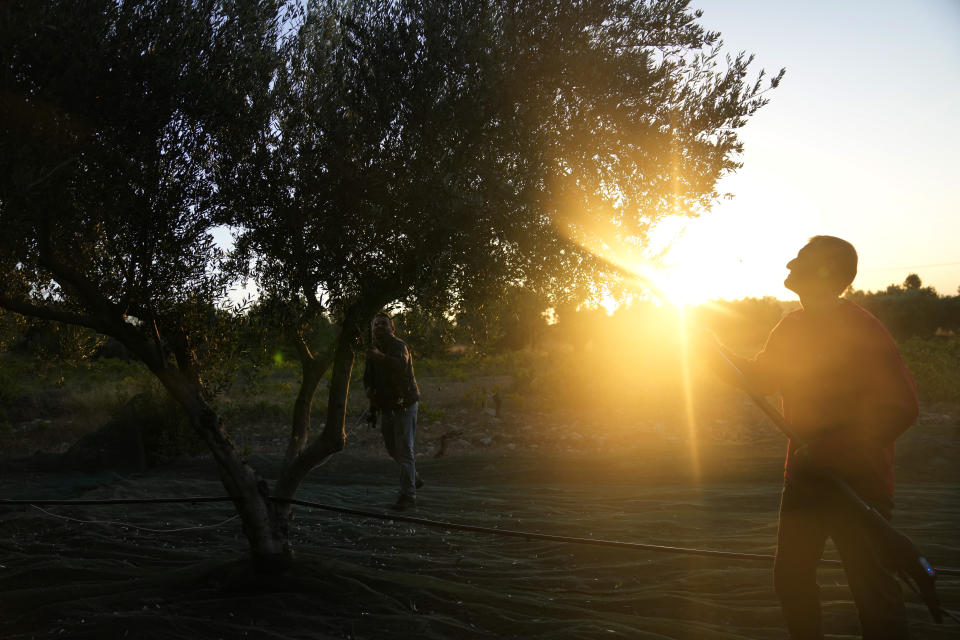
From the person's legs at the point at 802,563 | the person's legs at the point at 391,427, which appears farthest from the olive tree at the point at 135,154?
the person's legs at the point at 802,563

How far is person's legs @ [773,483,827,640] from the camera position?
3.64 meters

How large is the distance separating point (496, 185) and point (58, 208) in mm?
3274

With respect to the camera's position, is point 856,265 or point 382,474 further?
point 382,474

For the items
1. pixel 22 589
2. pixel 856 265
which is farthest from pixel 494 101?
pixel 22 589

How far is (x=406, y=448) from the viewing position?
10.1 metres

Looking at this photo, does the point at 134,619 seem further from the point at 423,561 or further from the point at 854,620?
the point at 854,620

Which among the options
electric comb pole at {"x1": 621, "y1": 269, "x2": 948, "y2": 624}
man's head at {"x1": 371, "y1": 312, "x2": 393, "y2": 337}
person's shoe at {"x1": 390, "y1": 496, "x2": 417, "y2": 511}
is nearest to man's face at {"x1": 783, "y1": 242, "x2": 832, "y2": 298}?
electric comb pole at {"x1": 621, "y1": 269, "x2": 948, "y2": 624}

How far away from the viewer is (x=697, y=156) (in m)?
6.60

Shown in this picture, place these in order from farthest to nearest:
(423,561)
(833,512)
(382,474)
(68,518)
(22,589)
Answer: (382,474)
(68,518)
(423,561)
(22,589)
(833,512)

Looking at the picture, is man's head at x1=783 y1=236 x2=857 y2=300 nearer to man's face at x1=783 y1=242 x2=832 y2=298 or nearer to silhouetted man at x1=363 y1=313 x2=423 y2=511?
man's face at x1=783 y1=242 x2=832 y2=298

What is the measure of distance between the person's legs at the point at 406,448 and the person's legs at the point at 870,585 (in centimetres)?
705

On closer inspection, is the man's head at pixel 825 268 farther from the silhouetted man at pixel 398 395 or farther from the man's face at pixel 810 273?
the silhouetted man at pixel 398 395

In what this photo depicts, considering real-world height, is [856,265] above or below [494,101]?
below

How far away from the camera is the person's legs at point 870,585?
3.26m
